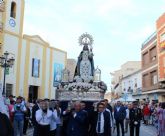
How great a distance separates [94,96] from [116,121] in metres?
2.08

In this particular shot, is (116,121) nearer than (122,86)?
Yes

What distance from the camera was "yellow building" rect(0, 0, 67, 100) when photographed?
1432 inches

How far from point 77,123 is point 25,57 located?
31691mm

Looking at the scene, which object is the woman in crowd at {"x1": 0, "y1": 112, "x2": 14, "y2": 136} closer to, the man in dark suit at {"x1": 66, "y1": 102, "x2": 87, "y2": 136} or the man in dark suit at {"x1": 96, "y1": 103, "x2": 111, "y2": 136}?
the man in dark suit at {"x1": 66, "y1": 102, "x2": 87, "y2": 136}

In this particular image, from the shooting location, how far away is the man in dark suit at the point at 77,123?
8.48 meters

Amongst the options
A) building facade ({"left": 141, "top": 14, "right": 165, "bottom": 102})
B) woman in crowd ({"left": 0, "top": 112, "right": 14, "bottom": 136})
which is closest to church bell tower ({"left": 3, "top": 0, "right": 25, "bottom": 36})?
building facade ({"left": 141, "top": 14, "right": 165, "bottom": 102})

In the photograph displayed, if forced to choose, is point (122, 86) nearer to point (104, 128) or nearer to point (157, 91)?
point (157, 91)

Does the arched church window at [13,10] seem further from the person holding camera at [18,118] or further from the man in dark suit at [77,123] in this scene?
the man in dark suit at [77,123]

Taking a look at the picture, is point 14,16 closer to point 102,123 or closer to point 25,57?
point 25,57

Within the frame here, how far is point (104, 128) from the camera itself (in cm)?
863

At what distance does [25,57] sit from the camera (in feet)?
129

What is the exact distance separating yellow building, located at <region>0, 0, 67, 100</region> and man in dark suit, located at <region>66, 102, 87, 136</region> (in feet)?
90.2

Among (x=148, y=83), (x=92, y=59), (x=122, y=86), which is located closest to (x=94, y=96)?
(x=92, y=59)

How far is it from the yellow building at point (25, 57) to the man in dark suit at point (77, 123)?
90.2 feet
